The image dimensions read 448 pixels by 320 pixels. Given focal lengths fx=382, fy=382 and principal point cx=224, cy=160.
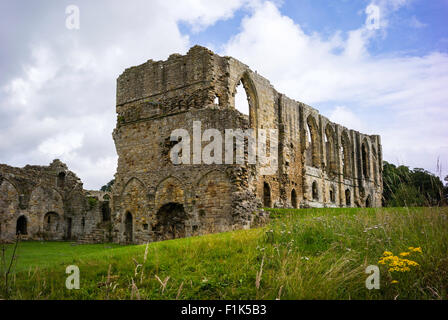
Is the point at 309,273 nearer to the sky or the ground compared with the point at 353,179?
nearer to the ground

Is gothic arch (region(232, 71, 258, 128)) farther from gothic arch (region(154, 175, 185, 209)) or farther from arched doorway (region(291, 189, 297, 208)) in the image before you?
gothic arch (region(154, 175, 185, 209))

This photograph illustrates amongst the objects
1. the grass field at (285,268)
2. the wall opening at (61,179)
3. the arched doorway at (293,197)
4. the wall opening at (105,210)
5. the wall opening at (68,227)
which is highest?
the wall opening at (61,179)

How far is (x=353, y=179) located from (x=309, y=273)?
31.5 metres

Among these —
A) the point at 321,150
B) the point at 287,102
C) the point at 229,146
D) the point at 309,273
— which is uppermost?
the point at 287,102

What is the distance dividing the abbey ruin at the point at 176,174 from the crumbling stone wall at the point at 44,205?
0.20 feet

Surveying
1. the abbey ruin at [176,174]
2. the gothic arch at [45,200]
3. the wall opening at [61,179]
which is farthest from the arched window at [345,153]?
the gothic arch at [45,200]

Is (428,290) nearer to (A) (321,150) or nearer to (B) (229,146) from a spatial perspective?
(B) (229,146)

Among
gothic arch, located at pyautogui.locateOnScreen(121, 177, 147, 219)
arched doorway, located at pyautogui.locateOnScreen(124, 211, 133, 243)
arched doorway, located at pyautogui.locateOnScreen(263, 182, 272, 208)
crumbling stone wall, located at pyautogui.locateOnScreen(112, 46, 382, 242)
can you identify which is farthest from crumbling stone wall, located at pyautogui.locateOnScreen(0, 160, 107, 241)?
arched doorway, located at pyautogui.locateOnScreen(263, 182, 272, 208)

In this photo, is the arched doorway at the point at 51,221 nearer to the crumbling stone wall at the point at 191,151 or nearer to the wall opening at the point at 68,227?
the wall opening at the point at 68,227

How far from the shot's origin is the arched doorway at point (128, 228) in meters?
18.4

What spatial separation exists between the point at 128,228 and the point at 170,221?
2.57 m

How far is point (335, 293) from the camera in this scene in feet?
12.8
